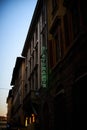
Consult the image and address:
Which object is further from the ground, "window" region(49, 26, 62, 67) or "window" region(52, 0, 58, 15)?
"window" region(52, 0, 58, 15)

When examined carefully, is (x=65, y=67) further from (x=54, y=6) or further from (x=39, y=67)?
(x=39, y=67)

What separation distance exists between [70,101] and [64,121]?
1.68 metres

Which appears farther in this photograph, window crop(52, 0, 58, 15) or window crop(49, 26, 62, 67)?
window crop(52, 0, 58, 15)

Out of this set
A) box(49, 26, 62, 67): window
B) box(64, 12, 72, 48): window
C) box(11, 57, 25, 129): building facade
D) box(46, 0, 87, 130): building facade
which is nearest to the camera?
box(46, 0, 87, 130): building facade

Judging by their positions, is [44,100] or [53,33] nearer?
[53,33]

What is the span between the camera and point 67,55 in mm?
12727

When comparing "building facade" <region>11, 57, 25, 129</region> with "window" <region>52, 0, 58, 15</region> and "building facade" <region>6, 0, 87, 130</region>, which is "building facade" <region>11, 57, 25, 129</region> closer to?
"building facade" <region>6, 0, 87, 130</region>

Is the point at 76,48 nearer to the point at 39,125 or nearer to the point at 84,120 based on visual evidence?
the point at 84,120

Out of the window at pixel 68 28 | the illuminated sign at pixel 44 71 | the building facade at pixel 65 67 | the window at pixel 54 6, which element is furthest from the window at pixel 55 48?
the window at pixel 54 6

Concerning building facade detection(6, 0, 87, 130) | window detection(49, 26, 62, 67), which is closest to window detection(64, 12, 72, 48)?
building facade detection(6, 0, 87, 130)

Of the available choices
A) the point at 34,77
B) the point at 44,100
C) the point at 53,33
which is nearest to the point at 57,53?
the point at 53,33

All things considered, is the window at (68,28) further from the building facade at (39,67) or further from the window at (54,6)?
the building facade at (39,67)

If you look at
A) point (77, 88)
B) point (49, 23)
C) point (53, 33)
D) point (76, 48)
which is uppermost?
point (49, 23)

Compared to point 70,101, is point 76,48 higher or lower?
higher
